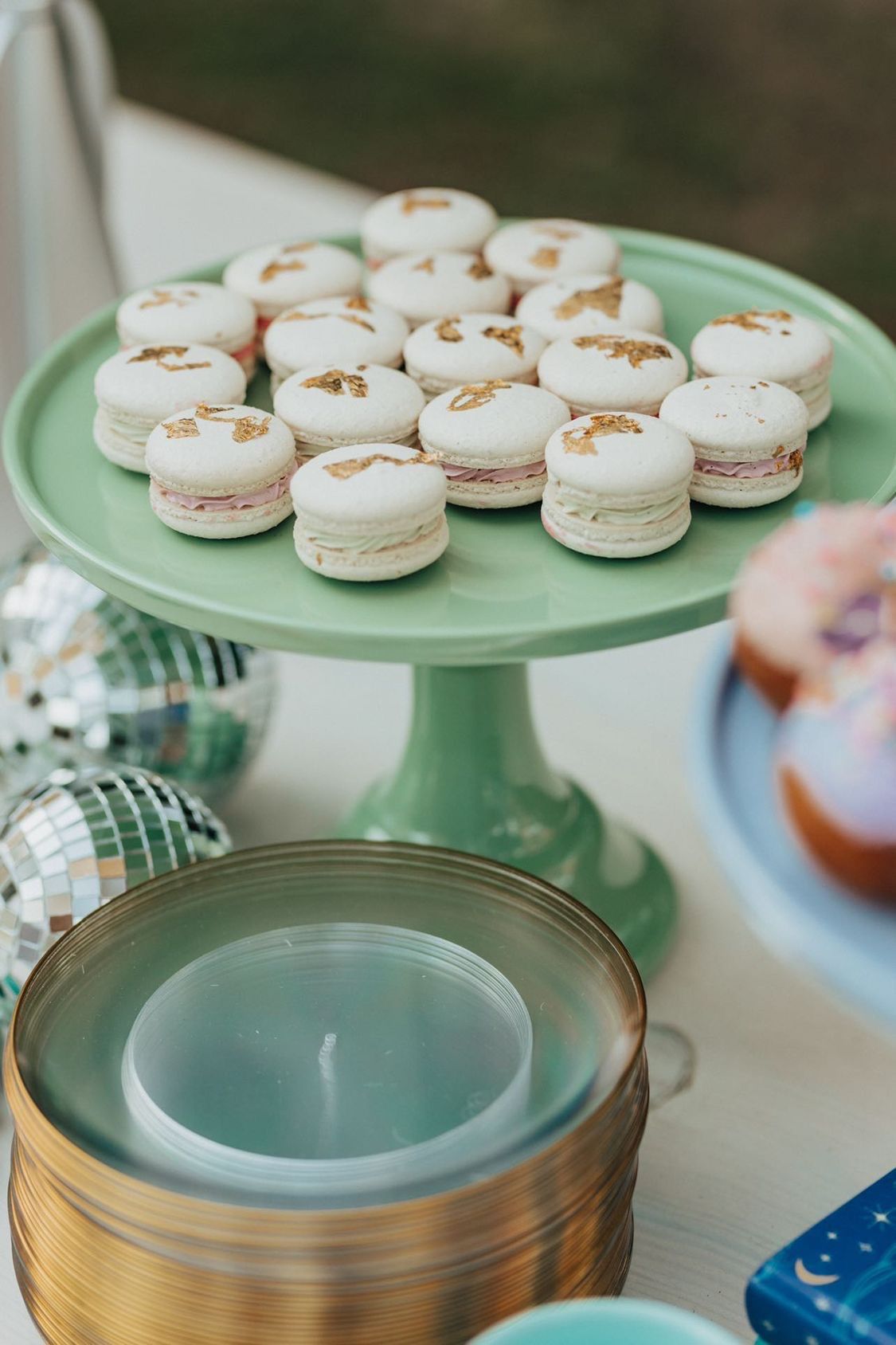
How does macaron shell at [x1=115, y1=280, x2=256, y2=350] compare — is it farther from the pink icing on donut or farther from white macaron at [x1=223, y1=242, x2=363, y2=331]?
the pink icing on donut

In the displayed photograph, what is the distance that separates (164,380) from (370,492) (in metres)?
0.17

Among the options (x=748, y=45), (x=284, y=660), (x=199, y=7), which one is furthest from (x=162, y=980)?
(x=199, y=7)

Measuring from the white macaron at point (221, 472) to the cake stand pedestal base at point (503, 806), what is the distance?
236 millimetres

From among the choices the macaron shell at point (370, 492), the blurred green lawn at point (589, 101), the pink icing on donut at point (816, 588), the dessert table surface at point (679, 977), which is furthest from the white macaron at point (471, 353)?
the blurred green lawn at point (589, 101)

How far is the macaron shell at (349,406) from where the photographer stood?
79 centimetres

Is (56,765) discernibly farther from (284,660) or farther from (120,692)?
(284,660)

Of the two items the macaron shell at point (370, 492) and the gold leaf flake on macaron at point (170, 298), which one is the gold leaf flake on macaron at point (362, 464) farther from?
the gold leaf flake on macaron at point (170, 298)

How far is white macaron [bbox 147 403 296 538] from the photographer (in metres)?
0.74

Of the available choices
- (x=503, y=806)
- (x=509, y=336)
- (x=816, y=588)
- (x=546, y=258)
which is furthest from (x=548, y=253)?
(x=816, y=588)

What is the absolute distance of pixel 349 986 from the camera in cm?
72

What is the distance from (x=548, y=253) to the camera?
0.96 m

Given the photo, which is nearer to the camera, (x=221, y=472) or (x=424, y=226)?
(x=221, y=472)

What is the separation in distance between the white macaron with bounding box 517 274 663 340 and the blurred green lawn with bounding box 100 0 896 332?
171 centimetres

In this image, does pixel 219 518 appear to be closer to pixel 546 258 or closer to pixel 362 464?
pixel 362 464
